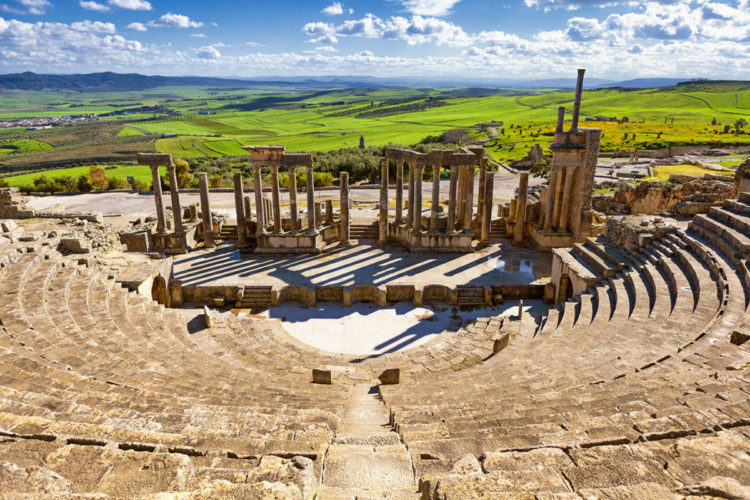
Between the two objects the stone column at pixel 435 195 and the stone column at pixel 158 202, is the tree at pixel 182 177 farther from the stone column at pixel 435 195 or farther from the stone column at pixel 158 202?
the stone column at pixel 435 195

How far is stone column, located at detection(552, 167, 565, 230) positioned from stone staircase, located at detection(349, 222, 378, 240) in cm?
1248

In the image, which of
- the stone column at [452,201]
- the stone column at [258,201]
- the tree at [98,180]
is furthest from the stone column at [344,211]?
the tree at [98,180]

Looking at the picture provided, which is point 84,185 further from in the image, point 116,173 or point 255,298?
point 255,298

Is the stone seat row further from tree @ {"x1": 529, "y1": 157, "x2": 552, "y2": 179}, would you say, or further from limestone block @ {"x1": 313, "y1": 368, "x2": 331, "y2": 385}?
tree @ {"x1": 529, "y1": 157, "x2": 552, "y2": 179}

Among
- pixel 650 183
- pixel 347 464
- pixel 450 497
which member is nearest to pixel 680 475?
pixel 450 497

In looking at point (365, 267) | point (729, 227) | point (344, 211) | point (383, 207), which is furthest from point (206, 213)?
point (729, 227)

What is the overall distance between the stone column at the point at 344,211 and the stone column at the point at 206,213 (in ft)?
29.6

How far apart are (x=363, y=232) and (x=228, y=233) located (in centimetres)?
1022

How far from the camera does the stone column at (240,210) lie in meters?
29.3

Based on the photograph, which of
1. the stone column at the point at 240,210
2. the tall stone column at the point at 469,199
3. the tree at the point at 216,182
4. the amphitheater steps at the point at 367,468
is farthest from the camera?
the tree at the point at 216,182

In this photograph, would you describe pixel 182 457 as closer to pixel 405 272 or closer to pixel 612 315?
pixel 612 315

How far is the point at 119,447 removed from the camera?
7227 millimetres

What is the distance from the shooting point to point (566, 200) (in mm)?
29797

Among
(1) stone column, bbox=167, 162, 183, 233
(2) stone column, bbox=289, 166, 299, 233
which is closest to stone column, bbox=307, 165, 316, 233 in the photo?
(2) stone column, bbox=289, 166, 299, 233
